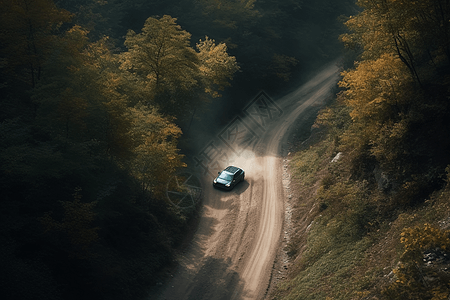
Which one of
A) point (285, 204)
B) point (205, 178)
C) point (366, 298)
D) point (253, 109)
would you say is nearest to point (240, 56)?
point (253, 109)

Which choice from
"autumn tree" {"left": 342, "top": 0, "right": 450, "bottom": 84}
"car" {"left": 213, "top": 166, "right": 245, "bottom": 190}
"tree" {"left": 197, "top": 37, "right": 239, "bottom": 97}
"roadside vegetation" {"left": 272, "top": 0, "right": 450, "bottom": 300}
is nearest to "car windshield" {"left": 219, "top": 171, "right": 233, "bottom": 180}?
"car" {"left": 213, "top": 166, "right": 245, "bottom": 190}

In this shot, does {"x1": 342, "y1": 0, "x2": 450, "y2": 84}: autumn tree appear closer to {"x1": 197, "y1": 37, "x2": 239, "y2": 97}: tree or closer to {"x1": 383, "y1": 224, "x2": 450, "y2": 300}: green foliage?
{"x1": 383, "y1": 224, "x2": 450, "y2": 300}: green foliage

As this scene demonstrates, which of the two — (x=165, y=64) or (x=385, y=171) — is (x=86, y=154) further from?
(x=385, y=171)

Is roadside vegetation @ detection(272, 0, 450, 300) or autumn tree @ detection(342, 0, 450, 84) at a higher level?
autumn tree @ detection(342, 0, 450, 84)

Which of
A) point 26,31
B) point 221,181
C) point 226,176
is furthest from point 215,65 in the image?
point 26,31

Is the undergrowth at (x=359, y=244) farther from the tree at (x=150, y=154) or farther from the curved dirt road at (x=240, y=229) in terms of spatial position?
the tree at (x=150, y=154)

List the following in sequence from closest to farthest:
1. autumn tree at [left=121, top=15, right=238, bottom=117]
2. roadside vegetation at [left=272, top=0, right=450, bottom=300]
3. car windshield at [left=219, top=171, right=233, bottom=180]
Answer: roadside vegetation at [left=272, top=0, right=450, bottom=300] → car windshield at [left=219, top=171, right=233, bottom=180] → autumn tree at [left=121, top=15, right=238, bottom=117]

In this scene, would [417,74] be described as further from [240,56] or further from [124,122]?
[240,56]
